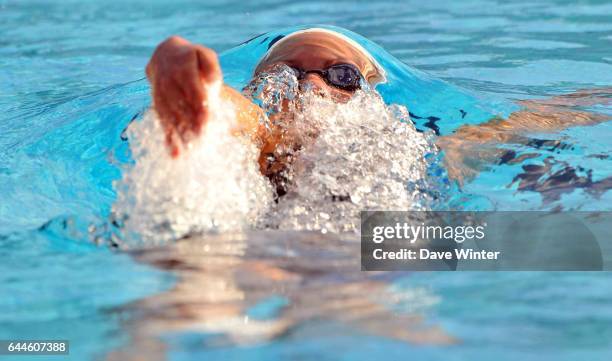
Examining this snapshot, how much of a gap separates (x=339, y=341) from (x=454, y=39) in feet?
14.1

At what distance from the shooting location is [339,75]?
296cm

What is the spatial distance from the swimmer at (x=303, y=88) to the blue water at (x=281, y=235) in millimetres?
121

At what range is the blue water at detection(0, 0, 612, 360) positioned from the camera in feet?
5.56

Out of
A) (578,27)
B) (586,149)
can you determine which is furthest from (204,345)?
(578,27)

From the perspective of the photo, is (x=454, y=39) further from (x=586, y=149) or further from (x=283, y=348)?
→ (x=283, y=348)

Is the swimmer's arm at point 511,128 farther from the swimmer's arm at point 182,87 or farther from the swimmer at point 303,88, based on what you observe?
the swimmer's arm at point 182,87

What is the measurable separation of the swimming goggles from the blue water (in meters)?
0.54

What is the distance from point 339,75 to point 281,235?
94 cm

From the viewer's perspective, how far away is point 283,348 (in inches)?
63.4

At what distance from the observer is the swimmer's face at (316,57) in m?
2.91

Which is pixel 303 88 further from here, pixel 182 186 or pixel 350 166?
pixel 182 186

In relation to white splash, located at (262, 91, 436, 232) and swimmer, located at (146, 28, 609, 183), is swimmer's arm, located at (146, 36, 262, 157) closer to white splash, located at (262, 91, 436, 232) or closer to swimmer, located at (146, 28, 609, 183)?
swimmer, located at (146, 28, 609, 183)

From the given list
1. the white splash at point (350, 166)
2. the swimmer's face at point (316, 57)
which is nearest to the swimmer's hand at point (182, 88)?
the white splash at point (350, 166)

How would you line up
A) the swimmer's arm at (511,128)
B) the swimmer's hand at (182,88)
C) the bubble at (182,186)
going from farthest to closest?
1. the swimmer's arm at (511,128)
2. the bubble at (182,186)
3. the swimmer's hand at (182,88)
